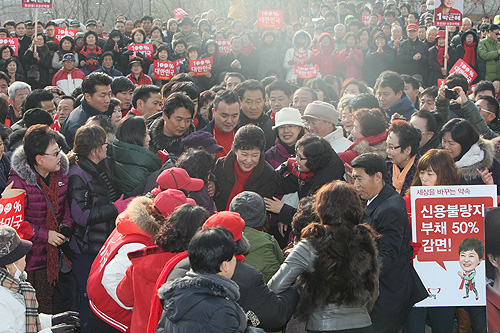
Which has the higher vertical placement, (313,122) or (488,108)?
(313,122)

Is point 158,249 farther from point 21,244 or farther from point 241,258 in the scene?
point 21,244

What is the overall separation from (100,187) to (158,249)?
1711 millimetres

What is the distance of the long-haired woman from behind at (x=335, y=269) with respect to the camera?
3.30 metres

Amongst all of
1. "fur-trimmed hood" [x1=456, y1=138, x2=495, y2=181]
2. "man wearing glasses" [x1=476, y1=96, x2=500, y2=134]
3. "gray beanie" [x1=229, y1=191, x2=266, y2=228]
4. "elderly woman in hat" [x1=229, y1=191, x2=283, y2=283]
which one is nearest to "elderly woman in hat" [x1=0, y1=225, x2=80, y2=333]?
"elderly woman in hat" [x1=229, y1=191, x2=283, y2=283]

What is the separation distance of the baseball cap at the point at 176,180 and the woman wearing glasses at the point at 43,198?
45.5 inches

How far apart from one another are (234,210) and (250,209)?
12 cm

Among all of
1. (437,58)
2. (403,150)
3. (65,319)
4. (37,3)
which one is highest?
(37,3)

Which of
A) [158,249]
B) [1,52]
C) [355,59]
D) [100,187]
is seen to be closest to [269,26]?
[355,59]

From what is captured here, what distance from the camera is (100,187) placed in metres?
4.93

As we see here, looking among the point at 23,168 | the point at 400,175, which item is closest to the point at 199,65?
the point at 23,168

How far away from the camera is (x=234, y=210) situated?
13.1 feet

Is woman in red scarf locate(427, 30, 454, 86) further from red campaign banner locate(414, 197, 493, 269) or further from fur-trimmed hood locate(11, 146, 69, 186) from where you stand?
fur-trimmed hood locate(11, 146, 69, 186)

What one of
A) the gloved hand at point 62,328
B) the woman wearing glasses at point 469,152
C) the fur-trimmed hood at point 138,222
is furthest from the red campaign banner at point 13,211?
the woman wearing glasses at point 469,152

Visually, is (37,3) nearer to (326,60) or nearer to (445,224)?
(326,60)
